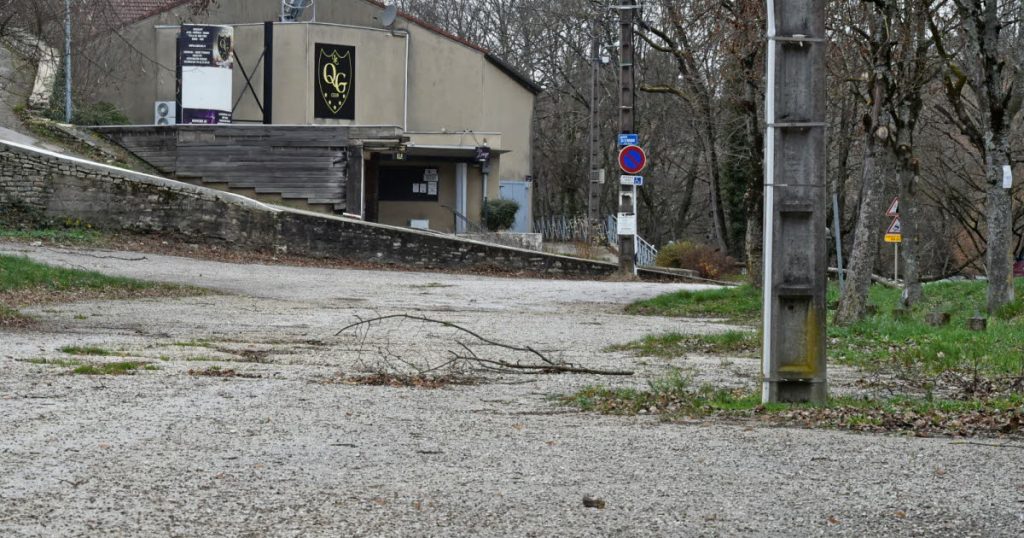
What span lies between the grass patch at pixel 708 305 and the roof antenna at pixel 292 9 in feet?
77.7

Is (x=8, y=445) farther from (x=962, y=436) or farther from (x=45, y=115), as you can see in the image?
Result: (x=45, y=115)

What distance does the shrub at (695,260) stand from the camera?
121ft

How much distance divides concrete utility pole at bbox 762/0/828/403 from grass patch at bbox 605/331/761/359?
4.18 meters

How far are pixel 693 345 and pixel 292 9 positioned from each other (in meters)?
31.5

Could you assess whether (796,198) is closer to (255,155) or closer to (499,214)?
(255,155)

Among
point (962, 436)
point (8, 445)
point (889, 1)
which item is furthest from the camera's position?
point (889, 1)

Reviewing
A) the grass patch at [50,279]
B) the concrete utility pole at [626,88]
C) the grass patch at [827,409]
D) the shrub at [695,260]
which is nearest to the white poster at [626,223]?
the concrete utility pole at [626,88]

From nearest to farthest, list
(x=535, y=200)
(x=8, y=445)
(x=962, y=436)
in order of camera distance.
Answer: (x=8, y=445) < (x=962, y=436) < (x=535, y=200)

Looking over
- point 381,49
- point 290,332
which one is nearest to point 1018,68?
point 290,332

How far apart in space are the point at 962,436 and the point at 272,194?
1202 inches

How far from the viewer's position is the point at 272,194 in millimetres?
35875

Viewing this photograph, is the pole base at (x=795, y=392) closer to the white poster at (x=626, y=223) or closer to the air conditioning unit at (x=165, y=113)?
the white poster at (x=626, y=223)

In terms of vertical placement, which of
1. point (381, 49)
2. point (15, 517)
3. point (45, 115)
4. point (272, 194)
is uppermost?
point (381, 49)

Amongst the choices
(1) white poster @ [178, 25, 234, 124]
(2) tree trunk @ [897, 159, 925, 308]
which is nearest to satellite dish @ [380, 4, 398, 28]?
(1) white poster @ [178, 25, 234, 124]
